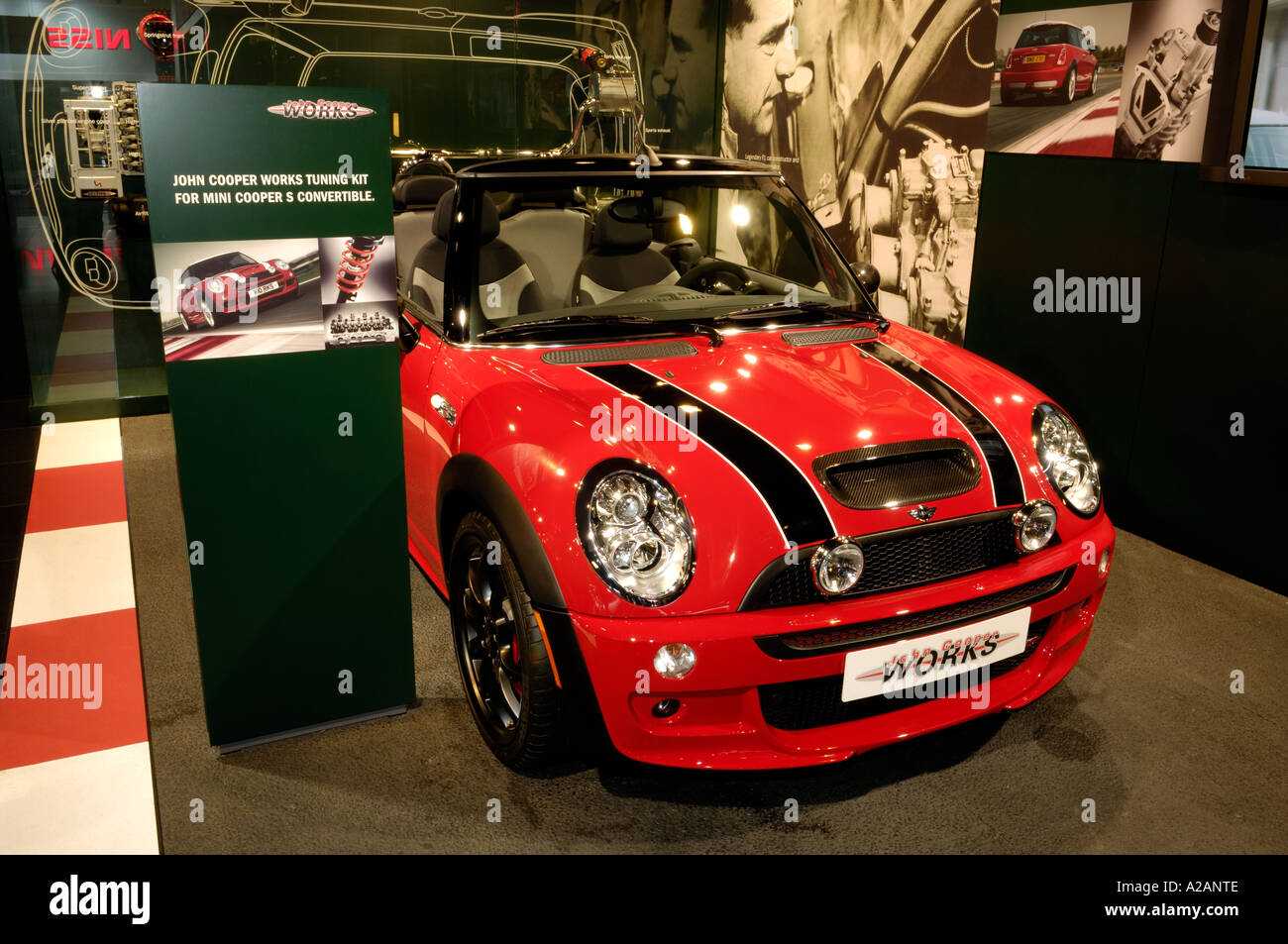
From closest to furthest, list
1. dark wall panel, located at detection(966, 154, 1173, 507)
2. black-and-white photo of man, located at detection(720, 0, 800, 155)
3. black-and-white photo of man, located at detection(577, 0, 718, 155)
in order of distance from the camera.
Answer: dark wall panel, located at detection(966, 154, 1173, 507) < black-and-white photo of man, located at detection(720, 0, 800, 155) < black-and-white photo of man, located at detection(577, 0, 718, 155)

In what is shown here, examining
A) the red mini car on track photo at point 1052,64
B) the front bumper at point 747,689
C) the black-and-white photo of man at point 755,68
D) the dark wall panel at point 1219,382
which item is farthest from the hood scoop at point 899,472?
the black-and-white photo of man at point 755,68

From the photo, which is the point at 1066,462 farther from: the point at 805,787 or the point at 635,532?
the point at 635,532


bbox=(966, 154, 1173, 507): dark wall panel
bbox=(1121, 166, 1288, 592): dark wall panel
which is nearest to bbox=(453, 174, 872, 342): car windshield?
bbox=(966, 154, 1173, 507): dark wall panel

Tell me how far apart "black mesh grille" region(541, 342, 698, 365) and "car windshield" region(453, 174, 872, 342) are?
0.34 ft

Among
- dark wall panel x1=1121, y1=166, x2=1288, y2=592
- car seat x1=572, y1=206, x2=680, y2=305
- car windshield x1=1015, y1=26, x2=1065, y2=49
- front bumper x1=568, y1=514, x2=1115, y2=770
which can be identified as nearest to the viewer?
front bumper x1=568, y1=514, x2=1115, y2=770

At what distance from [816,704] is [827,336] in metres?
1.04

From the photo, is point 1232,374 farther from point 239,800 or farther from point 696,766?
point 239,800

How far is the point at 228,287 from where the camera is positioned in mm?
1939

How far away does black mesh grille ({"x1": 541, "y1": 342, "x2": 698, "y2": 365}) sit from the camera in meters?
2.24

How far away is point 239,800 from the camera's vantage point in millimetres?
2055
